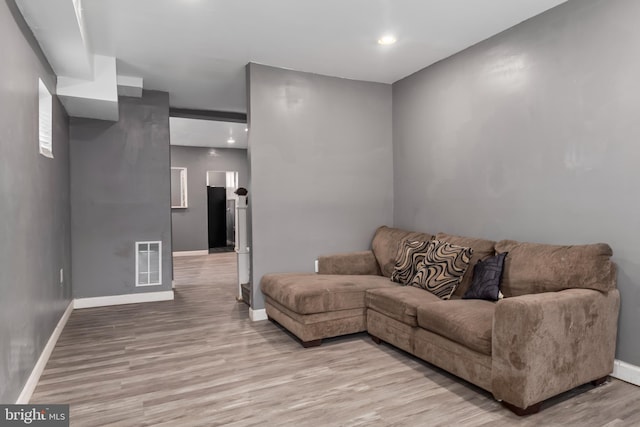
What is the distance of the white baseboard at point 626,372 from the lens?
251 cm

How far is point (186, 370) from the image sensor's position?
2.88 meters

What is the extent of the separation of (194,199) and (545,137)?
8.24 metres

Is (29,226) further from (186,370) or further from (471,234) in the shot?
(471,234)

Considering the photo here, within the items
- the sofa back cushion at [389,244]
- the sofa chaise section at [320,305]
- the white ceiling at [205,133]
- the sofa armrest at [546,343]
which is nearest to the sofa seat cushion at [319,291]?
the sofa chaise section at [320,305]

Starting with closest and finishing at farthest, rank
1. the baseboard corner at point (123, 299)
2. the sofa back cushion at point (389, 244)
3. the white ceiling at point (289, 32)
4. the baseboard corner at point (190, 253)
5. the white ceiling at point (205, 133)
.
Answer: the white ceiling at point (289, 32) → the sofa back cushion at point (389, 244) → the baseboard corner at point (123, 299) → the white ceiling at point (205, 133) → the baseboard corner at point (190, 253)

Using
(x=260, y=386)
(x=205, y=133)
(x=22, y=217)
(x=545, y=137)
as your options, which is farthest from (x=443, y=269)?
(x=205, y=133)

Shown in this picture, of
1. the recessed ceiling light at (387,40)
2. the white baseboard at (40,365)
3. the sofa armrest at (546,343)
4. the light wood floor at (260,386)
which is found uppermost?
the recessed ceiling light at (387,40)

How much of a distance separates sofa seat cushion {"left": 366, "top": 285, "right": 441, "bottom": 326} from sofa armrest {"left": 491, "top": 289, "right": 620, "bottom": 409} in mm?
739

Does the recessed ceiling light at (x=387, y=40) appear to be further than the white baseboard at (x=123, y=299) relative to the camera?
No

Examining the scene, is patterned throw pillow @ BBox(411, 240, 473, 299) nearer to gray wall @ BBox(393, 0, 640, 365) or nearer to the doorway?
gray wall @ BBox(393, 0, 640, 365)

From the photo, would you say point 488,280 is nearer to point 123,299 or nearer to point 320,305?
point 320,305

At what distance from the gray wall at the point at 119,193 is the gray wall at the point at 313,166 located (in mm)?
1688

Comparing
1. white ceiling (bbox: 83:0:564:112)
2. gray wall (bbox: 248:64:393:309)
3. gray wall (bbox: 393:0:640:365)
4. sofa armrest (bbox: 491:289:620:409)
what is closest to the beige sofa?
sofa armrest (bbox: 491:289:620:409)

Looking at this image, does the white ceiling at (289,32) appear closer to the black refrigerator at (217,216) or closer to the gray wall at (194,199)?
the gray wall at (194,199)
